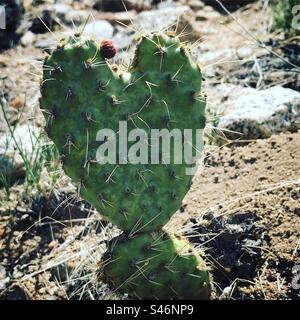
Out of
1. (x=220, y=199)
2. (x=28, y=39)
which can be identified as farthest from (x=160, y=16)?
(x=220, y=199)

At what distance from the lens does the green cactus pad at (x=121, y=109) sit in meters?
1.95

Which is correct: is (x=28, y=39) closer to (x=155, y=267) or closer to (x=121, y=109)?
(x=121, y=109)

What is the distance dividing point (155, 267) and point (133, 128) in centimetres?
50

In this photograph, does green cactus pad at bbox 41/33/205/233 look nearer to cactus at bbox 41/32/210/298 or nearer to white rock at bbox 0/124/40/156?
cactus at bbox 41/32/210/298

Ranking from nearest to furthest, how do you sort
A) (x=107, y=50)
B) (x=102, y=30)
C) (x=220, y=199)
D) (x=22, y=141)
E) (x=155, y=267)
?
(x=107, y=50) → (x=155, y=267) → (x=220, y=199) → (x=22, y=141) → (x=102, y=30)

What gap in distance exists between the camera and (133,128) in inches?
79.0

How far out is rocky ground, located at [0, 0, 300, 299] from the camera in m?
2.36

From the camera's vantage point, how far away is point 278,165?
8.77ft

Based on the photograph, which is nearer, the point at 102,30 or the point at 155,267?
the point at 155,267

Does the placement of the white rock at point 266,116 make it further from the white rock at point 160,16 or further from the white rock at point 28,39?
the white rock at point 28,39

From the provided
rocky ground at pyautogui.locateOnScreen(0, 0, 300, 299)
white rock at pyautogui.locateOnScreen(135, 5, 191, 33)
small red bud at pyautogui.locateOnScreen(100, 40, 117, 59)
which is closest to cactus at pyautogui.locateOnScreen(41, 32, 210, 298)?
small red bud at pyautogui.locateOnScreen(100, 40, 117, 59)
